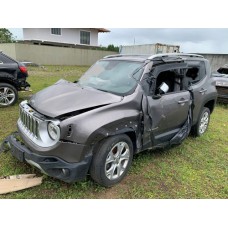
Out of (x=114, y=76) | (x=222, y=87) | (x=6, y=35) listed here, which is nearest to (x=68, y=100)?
(x=114, y=76)

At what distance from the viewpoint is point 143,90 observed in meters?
3.82

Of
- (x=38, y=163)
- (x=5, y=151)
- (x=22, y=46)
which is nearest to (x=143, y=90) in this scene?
(x=38, y=163)

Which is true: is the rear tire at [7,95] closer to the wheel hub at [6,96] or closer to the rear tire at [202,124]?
the wheel hub at [6,96]

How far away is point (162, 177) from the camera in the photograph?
389cm

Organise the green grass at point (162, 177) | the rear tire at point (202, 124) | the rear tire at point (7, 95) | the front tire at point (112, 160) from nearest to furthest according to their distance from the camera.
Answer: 1. the front tire at point (112, 160)
2. the green grass at point (162, 177)
3. the rear tire at point (202, 124)
4. the rear tire at point (7, 95)

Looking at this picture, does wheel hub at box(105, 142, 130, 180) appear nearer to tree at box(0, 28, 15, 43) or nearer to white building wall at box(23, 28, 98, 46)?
white building wall at box(23, 28, 98, 46)

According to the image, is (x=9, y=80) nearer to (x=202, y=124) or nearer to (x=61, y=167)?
(x=61, y=167)

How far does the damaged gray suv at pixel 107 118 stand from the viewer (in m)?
3.01

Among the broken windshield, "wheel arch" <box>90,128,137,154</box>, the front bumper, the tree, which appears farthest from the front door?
the tree

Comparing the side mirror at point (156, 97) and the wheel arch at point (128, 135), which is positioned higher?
the side mirror at point (156, 97)

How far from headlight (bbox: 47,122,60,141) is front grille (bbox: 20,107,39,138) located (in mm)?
236

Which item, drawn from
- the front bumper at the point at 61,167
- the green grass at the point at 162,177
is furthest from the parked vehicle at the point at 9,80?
the front bumper at the point at 61,167

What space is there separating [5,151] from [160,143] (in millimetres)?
2644

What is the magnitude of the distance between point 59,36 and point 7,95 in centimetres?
2573
